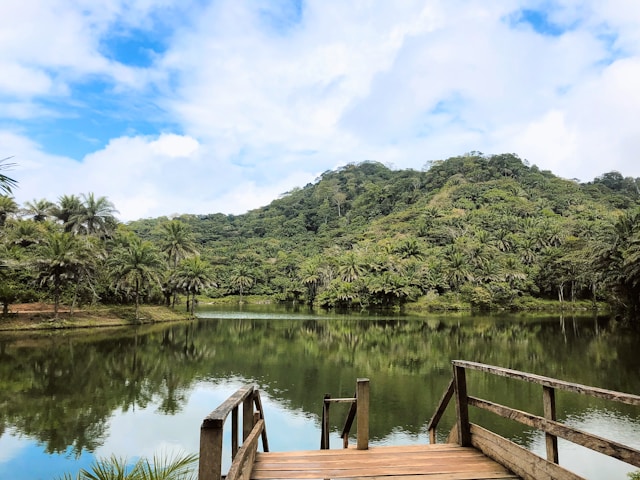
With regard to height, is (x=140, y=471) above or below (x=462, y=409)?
below

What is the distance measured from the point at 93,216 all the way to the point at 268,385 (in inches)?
1483

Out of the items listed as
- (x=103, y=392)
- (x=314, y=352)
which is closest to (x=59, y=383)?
(x=103, y=392)

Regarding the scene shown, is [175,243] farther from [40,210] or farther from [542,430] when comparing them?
[542,430]

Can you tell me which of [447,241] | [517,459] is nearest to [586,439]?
[517,459]

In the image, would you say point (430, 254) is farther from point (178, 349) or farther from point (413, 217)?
point (178, 349)

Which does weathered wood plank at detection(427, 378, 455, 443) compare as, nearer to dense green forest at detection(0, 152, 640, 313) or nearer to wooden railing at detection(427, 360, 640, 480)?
wooden railing at detection(427, 360, 640, 480)

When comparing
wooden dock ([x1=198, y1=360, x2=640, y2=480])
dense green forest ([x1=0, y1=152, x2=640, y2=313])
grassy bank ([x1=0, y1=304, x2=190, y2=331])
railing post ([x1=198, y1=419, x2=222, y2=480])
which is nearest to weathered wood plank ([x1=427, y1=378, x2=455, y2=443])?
wooden dock ([x1=198, y1=360, x2=640, y2=480])

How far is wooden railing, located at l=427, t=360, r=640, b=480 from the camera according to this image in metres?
2.78

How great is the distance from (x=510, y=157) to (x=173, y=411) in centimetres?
13943

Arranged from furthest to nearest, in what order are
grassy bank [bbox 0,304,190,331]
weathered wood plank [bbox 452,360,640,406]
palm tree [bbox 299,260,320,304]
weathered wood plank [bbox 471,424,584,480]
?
palm tree [bbox 299,260,320,304]
grassy bank [bbox 0,304,190,331]
weathered wood plank [bbox 471,424,584,480]
weathered wood plank [bbox 452,360,640,406]

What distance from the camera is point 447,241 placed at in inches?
3273

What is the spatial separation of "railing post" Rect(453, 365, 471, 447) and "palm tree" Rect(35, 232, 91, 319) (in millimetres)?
31559

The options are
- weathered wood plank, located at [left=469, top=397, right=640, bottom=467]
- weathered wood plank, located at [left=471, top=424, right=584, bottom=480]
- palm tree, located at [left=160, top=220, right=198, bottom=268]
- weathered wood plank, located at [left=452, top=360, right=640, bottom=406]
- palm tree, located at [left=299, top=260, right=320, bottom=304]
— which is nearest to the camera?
weathered wood plank, located at [left=469, top=397, right=640, bottom=467]

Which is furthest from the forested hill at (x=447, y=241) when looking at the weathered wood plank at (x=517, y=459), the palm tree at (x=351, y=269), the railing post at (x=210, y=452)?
the railing post at (x=210, y=452)
